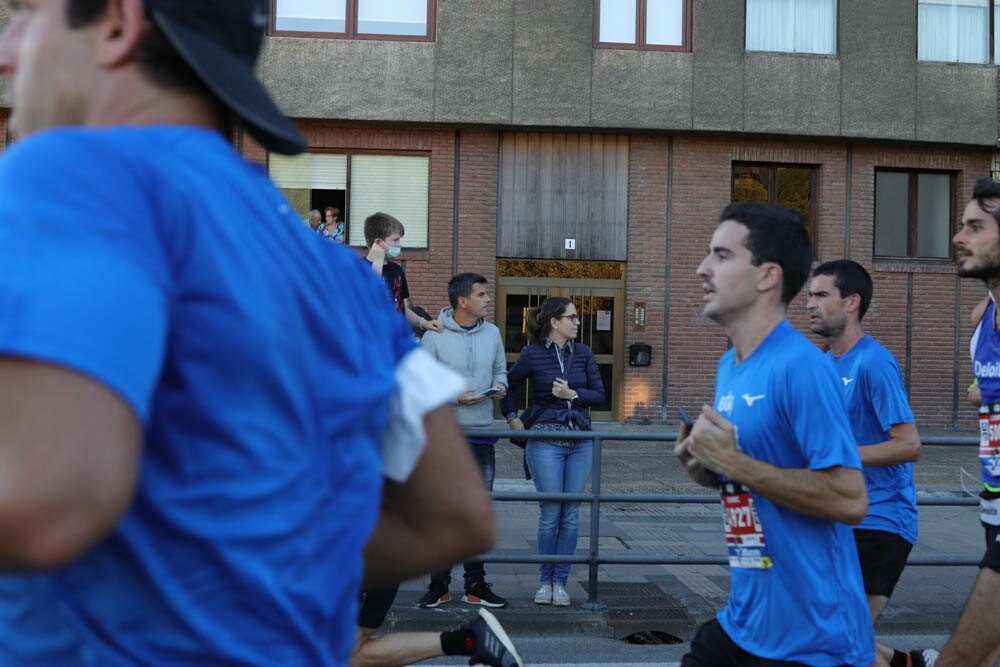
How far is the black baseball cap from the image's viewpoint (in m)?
1.15

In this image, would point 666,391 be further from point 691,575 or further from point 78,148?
point 78,148

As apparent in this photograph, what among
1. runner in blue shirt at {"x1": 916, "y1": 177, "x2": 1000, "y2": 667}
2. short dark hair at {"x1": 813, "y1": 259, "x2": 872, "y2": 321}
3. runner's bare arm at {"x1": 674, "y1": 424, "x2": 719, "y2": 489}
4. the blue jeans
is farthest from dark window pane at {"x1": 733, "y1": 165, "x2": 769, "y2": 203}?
runner's bare arm at {"x1": 674, "y1": 424, "x2": 719, "y2": 489}

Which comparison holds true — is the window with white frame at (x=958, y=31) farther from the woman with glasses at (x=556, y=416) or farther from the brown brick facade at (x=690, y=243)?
the woman with glasses at (x=556, y=416)

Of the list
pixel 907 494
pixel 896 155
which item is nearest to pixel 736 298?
pixel 907 494

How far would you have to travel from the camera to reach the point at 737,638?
10.9ft

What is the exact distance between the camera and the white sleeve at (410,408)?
54.9 inches

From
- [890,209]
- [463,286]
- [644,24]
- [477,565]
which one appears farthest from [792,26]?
[477,565]

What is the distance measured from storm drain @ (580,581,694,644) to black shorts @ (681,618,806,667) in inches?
130

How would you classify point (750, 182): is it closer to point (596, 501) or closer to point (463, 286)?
point (463, 286)

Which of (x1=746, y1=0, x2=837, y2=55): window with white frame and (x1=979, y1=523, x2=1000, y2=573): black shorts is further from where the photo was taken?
(x1=746, y1=0, x2=837, y2=55): window with white frame

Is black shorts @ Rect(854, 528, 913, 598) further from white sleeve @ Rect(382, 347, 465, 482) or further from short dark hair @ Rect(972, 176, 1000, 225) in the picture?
white sleeve @ Rect(382, 347, 465, 482)

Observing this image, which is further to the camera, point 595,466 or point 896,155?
point 896,155

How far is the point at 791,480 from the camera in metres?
3.18

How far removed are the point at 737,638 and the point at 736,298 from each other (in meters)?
1.10
